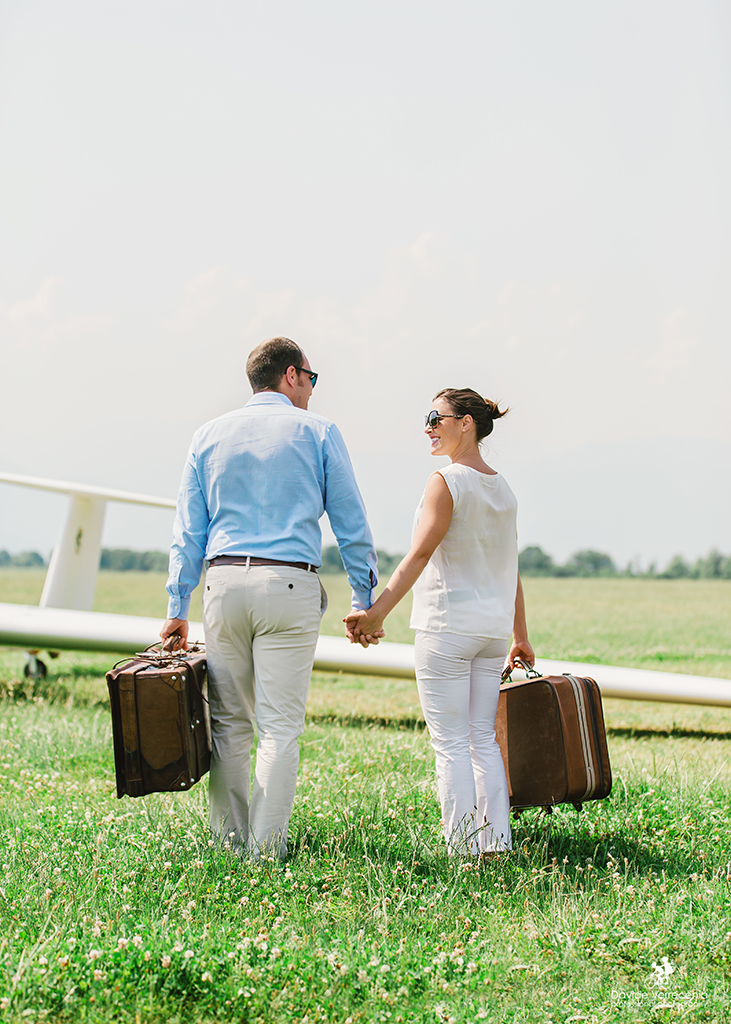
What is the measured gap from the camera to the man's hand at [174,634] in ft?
12.1

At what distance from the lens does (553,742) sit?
3.73 metres

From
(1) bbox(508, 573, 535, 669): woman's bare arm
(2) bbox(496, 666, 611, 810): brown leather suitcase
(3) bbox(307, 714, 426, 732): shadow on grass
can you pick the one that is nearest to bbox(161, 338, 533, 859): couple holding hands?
(2) bbox(496, 666, 611, 810): brown leather suitcase

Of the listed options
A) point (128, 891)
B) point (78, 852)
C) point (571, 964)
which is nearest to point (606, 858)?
point (571, 964)

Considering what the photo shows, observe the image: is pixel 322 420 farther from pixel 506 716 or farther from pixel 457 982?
pixel 457 982

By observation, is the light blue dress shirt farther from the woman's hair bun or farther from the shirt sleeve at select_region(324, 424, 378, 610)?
the woman's hair bun

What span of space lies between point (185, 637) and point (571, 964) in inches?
78.6

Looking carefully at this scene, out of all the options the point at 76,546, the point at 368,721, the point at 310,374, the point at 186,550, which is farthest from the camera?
the point at 76,546

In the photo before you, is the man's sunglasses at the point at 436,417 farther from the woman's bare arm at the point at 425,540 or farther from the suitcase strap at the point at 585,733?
the suitcase strap at the point at 585,733

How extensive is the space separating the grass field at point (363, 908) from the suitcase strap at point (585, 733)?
1.05 feet

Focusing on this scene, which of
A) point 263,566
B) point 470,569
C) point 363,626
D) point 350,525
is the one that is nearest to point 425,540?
point 470,569

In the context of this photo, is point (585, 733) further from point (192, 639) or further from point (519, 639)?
point (192, 639)

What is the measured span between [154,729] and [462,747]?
1.27m

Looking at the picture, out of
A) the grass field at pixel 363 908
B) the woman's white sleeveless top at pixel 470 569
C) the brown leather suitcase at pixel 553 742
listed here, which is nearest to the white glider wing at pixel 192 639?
the grass field at pixel 363 908

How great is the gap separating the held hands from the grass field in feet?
2.93
